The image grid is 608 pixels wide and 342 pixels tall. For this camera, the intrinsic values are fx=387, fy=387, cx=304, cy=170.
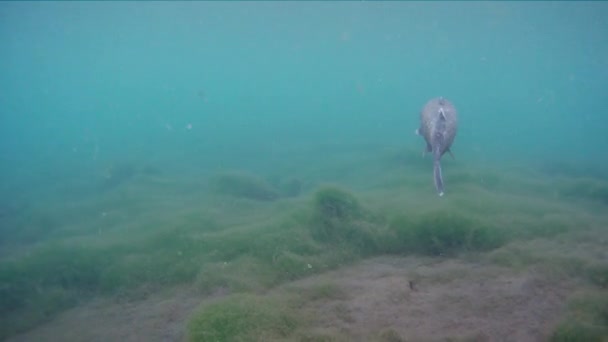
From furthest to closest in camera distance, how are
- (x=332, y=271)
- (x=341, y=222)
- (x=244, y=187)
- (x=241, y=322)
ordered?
(x=244, y=187) < (x=341, y=222) < (x=332, y=271) < (x=241, y=322)

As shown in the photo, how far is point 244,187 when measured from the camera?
45.4 ft

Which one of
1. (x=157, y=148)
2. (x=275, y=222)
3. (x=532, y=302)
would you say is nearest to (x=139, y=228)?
(x=275, y=222)

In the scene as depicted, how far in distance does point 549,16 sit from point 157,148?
129 ft

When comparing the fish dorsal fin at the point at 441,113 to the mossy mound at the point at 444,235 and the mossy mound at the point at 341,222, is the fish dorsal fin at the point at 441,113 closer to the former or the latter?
the mossy mound at the point at 444,235

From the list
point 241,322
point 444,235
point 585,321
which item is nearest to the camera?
point 585,321

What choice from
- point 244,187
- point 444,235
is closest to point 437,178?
point 444,235

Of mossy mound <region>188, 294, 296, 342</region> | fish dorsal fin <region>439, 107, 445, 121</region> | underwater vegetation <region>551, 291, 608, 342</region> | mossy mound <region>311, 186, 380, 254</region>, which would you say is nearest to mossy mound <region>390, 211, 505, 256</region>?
mossy mound <region>311, 186, 380, 254</region>

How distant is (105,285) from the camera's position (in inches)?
295

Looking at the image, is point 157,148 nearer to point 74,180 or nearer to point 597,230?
point 74,180

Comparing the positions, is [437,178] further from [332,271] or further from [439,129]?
[332,271]

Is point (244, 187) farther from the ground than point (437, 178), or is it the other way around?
point (244, 187)

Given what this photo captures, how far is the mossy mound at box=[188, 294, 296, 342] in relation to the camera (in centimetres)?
447

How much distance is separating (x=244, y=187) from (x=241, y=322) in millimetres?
9401

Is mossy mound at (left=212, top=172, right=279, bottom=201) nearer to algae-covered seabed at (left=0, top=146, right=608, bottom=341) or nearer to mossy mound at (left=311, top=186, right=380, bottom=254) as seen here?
algae-covered seabed at (left=0, top=146, right=608, bottom=341)
